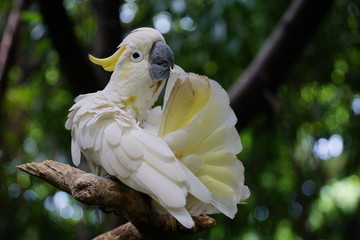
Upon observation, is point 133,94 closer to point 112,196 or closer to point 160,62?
point 160,62

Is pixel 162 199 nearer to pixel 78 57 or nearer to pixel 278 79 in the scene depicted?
pixel 78 57

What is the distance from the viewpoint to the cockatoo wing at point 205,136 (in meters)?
1.12

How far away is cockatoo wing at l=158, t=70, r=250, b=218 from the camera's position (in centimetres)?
112

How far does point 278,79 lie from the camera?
2502 millimetres

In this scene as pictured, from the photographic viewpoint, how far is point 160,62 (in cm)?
119

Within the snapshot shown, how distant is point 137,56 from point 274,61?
1.35m

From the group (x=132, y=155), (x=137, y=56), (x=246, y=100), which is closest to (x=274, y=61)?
(x=246, y=100)

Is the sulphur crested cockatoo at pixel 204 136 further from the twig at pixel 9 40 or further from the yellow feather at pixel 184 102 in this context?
the twig at pixel 9 40

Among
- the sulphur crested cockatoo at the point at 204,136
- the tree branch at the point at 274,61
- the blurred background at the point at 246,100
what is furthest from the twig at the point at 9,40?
the sulphur crested cockatoo at the point at 204,136

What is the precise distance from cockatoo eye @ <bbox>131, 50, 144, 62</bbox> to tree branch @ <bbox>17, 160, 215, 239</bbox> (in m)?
0.28

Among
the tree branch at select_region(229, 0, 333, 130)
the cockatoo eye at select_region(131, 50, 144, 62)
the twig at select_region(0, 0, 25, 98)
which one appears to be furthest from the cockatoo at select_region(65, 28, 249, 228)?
the tree branch at select_region(229, 0, 333, 130)

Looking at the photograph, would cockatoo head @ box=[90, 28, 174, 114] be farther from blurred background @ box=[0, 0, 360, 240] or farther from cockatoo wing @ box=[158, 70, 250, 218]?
blurred background @ box=[0, 0, 360, 240]

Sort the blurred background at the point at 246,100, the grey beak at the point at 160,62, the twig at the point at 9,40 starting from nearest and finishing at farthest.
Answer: the grey beak at the point at 160,62 → the twig at the point at 9,40 → the blurred background at the point at 246,100

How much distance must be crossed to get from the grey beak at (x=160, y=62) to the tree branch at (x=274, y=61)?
1281 mm
